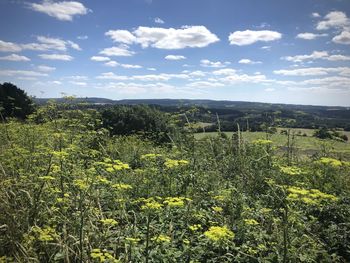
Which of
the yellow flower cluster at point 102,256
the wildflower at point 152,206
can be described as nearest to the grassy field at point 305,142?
the wildflower at point 152,206

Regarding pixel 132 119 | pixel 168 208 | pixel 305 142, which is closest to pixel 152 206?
pixel 168 208

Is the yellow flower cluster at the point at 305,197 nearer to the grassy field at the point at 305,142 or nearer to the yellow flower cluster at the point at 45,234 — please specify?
the yellow flower cluster at the point at 45,234

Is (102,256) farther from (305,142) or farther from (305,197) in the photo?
(305,142)

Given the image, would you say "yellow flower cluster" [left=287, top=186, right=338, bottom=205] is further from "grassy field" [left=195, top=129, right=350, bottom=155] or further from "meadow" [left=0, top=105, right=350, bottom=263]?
"grassy field" [left=195, top=129, right=350, bottom=155]

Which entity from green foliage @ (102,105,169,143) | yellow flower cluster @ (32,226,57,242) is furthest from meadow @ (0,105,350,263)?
green foliage @ (102,105,169,143)

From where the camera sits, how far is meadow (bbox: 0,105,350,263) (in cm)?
392

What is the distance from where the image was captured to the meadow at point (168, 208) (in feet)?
12.9

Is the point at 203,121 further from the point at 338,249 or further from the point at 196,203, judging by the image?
the point at 338,249

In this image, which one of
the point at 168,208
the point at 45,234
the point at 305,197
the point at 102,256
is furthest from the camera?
the point at 168,208

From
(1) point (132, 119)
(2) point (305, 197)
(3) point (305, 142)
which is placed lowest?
(1) point (132, 119)

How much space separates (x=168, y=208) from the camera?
14.4 feet

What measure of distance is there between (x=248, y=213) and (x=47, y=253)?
2.93 m

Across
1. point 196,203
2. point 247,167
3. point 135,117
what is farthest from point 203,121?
point 135,117

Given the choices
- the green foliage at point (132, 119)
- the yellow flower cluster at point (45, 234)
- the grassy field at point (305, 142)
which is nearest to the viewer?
the yellow flower cluster at point (45, 234)
